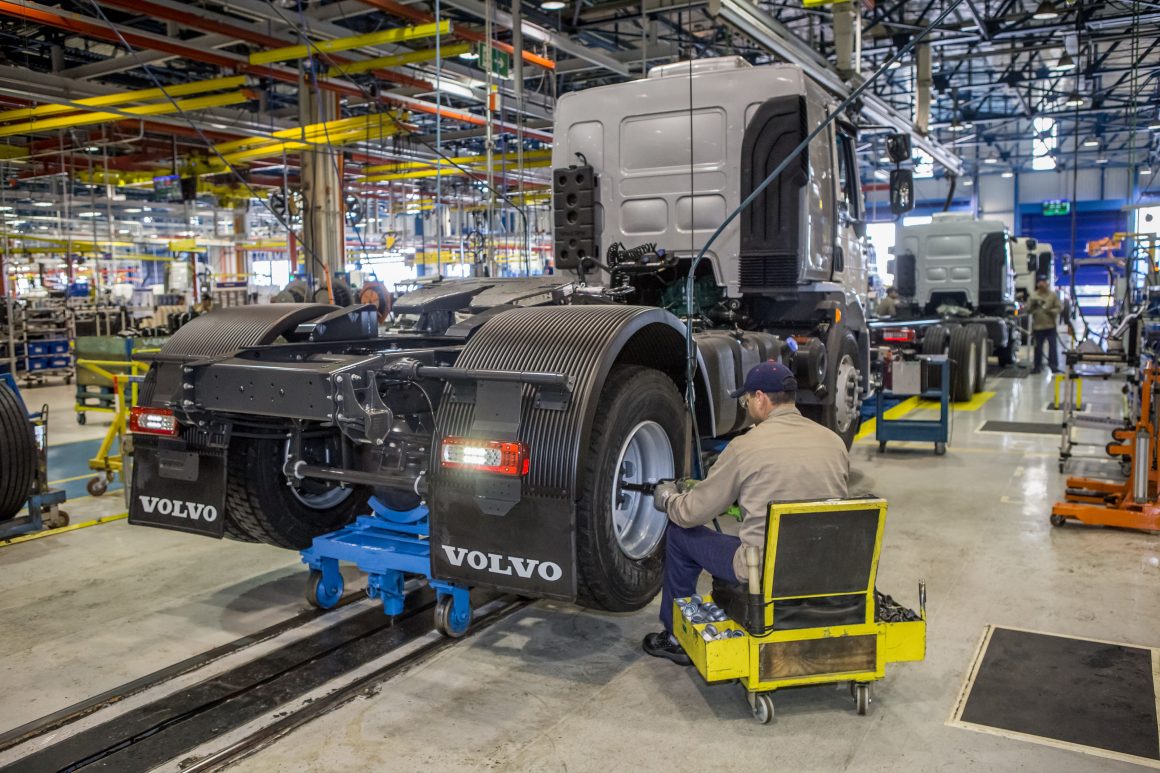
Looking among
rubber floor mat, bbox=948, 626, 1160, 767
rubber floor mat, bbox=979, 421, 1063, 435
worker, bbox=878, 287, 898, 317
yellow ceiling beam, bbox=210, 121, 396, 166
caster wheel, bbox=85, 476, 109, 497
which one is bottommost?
rubber floor mat, bbox=948, 626, 1160, 767

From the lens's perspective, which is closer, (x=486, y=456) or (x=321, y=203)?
(x=486, y=456)

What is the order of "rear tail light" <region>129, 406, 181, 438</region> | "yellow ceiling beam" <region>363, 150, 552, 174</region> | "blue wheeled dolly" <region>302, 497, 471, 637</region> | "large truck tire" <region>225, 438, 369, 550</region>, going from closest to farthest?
"blue wheeled dolly" <region>302, 497, 471, 637</region>, "rear tail light" <region>129, 406, 181, 438</region>, "large truck tire" <region>225, 438, 369, 550</region>, "yellow ceiling beam" <region>363, 150, 552, 174</region>

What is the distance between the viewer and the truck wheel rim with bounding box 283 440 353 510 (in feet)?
15.9

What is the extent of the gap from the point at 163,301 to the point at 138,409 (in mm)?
23836

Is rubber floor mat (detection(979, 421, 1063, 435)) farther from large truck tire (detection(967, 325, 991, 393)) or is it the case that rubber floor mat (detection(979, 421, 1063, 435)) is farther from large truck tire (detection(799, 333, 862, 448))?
large truck tire (detection(799, 333, 862, 448))

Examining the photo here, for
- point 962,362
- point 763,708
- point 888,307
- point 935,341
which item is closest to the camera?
point 763,708

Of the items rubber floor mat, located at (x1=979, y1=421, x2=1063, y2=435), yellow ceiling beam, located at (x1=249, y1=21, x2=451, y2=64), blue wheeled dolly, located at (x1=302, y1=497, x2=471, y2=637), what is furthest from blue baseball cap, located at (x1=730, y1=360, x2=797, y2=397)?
rubber floor mat, located at (x1=979, y1=421, x2=1063, y2=435)

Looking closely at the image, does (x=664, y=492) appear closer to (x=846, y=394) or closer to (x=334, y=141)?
(x=846, y=394)

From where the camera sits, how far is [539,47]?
13820 mm

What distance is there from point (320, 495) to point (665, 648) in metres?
2.15

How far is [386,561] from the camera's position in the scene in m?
4.14

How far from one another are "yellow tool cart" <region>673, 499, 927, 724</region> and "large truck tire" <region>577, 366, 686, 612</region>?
0.47 metres

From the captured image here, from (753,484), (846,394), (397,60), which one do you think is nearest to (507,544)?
(753,484)

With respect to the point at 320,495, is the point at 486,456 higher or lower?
higher
